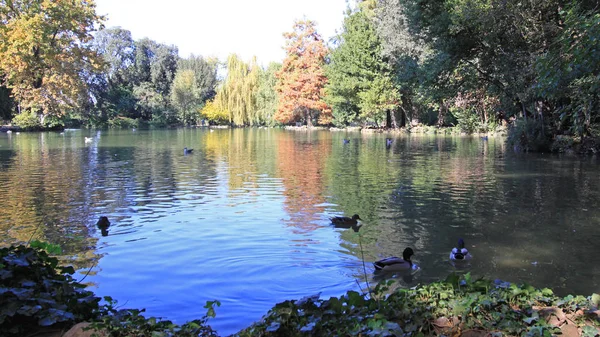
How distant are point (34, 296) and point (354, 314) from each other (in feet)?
7.88

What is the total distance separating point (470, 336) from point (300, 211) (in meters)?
7.89

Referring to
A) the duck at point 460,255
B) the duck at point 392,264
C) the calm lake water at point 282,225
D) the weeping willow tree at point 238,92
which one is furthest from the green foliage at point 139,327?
the weeping willow tree at point 238,92

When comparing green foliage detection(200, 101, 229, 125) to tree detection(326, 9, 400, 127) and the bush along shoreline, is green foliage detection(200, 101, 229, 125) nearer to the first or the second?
tree detection(326, 9, 400, 127)

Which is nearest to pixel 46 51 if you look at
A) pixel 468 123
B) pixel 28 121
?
pixel 28 121

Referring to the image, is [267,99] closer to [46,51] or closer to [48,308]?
[46,51]

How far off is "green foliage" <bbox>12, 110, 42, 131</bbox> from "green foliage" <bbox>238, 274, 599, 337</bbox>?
51824mm

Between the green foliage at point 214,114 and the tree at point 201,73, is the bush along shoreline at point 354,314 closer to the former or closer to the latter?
the green foliage at point 214,114

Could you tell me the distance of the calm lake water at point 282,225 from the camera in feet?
21.6

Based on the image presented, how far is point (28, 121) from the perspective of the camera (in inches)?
1879

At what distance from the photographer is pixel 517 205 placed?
1150cm

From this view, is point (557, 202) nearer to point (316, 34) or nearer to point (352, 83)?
point (352, 83)

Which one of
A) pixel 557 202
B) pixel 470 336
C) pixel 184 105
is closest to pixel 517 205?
pixel 557 202

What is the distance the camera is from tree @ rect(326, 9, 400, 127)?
153ft

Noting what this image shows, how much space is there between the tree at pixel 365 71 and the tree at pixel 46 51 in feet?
84.0
